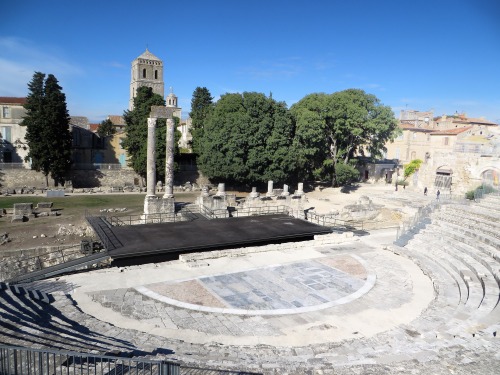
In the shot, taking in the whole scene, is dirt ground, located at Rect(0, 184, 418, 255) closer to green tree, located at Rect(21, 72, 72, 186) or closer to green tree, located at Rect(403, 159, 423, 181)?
green tree, located at Rect(403, 159, 423, 181)

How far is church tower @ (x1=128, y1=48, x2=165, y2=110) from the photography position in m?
74.6

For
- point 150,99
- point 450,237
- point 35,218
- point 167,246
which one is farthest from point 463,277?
point 150,99

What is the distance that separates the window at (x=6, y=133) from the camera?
45688 mm

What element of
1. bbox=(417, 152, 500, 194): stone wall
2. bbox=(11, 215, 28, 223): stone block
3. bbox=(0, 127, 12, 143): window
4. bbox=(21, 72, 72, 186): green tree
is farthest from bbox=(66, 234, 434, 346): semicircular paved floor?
bbox=(0, 127, 12, 143): window

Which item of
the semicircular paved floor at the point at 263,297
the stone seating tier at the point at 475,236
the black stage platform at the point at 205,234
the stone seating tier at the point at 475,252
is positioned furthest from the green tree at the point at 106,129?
the stone seating tier at the point at 475,252

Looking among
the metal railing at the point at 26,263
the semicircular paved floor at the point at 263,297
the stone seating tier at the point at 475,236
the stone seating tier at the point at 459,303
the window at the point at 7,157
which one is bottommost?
the metal railing at the point at 26,263

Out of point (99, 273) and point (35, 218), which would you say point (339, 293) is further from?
point (35, 218)

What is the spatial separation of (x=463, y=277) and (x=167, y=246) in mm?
13046

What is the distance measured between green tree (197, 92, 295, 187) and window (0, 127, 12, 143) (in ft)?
77.1

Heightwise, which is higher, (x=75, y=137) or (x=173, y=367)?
(x=75, y=137)

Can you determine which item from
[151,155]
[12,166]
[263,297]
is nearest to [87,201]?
[12,166]

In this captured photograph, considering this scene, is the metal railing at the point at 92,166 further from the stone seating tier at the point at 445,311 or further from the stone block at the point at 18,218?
the stone seating tier at the point at 445,311

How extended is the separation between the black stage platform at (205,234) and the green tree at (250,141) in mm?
14530

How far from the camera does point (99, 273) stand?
16.3 m
